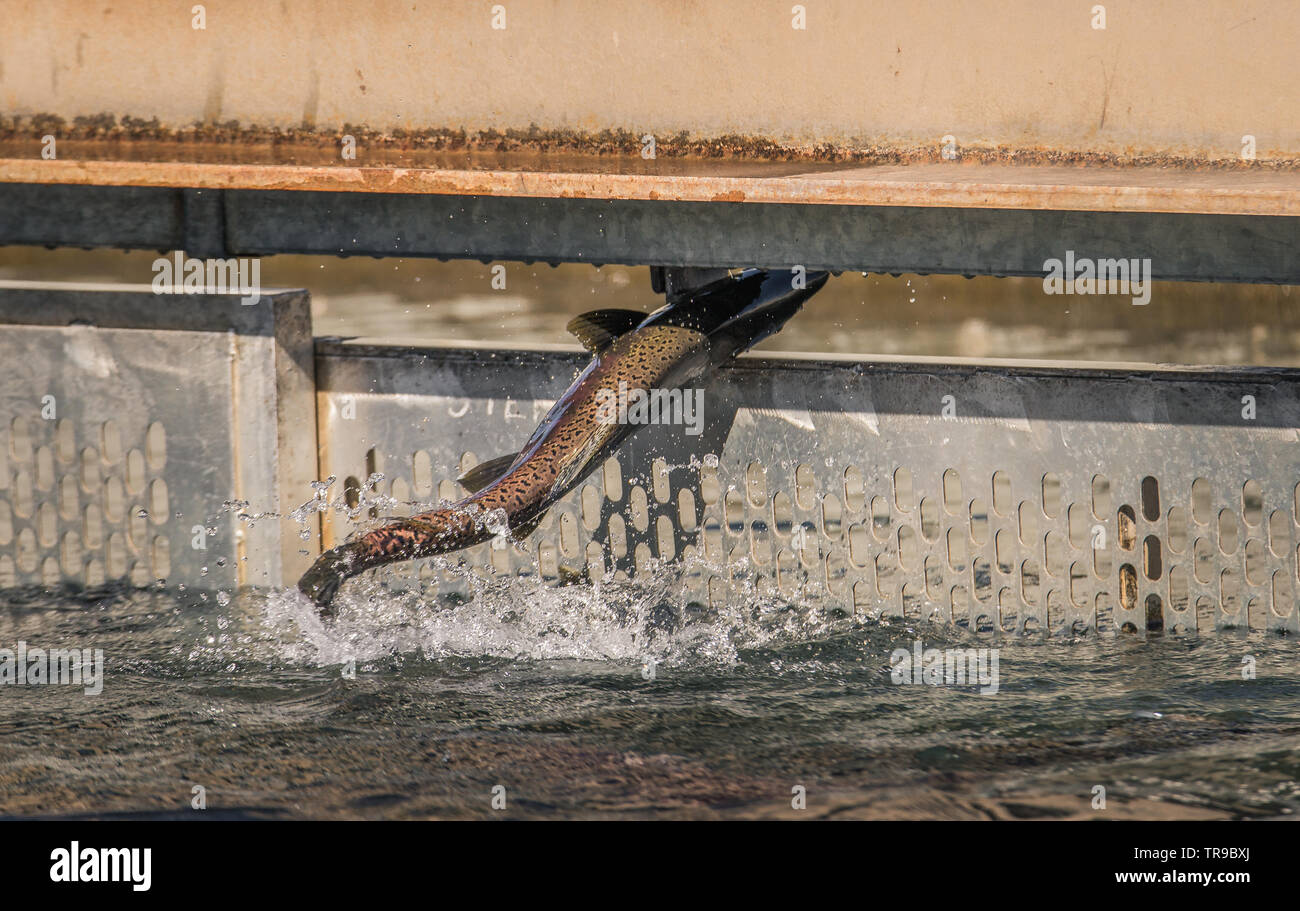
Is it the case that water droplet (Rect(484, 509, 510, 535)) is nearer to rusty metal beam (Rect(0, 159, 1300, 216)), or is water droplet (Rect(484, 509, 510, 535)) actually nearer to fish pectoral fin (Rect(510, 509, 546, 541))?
fish pectoral fin (Rect(510, 509, 546, 541))

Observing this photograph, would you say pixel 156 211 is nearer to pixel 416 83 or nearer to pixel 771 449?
pixel 416 83

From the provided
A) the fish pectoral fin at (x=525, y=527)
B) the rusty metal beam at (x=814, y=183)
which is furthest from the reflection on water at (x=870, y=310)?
the rusty metal beam at (x=814, y=183)

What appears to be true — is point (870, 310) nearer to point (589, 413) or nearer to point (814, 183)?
point (589, 413)

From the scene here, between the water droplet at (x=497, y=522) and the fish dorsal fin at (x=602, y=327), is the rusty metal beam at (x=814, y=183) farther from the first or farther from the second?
the water droplet at (x=497, y=522)

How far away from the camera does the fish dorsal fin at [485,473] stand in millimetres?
4957

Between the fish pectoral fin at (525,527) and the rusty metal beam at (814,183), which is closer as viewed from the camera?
the rusty metal beam at (814,183)

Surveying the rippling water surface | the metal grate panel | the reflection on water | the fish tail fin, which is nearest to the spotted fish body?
the fish tail fin

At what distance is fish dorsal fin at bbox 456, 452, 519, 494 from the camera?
496 centimetres

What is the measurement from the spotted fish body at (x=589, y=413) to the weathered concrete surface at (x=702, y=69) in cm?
68

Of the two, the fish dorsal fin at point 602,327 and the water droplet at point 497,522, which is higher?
the fish dorsal fin at point 602,327

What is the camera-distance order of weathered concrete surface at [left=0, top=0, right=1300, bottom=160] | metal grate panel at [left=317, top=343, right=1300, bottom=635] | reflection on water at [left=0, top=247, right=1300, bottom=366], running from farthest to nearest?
reflection on water at [left=0, top=247, right=1300, bottom=366]
metal grate panel at [left=317, top=343, right=1300, bottom=635]
weathered concrete surface at [left=0, top=0, right=1300, bottom=160]
